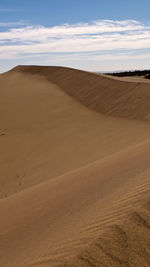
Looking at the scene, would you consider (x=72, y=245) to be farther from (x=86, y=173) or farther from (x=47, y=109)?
(x=47, y=109)

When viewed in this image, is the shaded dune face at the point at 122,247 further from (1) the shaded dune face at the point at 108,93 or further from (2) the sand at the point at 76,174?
(1) the shaded dune face at the point at 108,93

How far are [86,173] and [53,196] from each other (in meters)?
1.24

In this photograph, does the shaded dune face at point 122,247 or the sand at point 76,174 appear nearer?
the shaded dune face at point 122,247

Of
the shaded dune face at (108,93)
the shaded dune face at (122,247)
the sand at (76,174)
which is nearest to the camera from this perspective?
the shaded dune face at (122,247)

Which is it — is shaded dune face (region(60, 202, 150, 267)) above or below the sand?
above

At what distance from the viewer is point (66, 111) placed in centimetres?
1730

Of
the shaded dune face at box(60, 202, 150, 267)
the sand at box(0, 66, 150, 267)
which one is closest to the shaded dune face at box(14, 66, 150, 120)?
the sand at box(0, 66, 150, 267)

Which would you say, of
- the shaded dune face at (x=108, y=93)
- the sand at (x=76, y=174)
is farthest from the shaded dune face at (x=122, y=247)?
the shaded dune face at (x=108, y=93)

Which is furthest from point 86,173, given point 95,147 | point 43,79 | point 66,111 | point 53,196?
point 43,79

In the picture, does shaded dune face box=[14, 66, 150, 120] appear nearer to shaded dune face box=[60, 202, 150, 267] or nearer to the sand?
the sand

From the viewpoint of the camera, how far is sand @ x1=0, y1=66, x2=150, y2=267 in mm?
2686

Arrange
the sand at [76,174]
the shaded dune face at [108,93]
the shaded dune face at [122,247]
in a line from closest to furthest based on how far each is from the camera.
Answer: the shaded dune face at [122,247]
the sand at [76,174]
the shaded dune face at [108,93]

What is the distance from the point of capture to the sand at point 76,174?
106 inches

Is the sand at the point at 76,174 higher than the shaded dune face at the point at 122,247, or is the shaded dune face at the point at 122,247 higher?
Result: the shaded dune face at the point at 122,247
